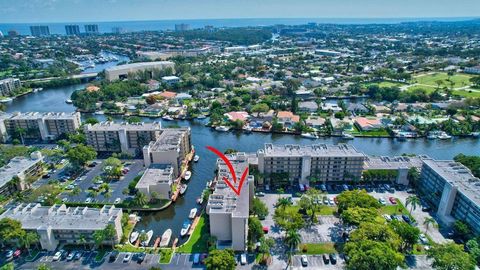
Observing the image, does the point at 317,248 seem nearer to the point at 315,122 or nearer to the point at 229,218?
the point at 229,218

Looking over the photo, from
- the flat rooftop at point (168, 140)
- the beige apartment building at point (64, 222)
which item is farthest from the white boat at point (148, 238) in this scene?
the flat rooftop at point (168, 140)

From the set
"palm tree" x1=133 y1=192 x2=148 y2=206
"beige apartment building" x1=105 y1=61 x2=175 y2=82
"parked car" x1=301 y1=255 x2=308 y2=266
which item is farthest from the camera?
"beige apartment building" x1=105 y1=61 x2=175 y2=82

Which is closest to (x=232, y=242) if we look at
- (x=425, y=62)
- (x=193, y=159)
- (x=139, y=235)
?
(x=139, y=235)

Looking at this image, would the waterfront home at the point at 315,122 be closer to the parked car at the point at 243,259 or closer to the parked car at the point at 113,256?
the parked car at the point at 243,259

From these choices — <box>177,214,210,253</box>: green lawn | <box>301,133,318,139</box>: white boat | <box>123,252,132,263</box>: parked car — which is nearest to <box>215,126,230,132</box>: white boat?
<box>301,133,318,139</box>: white boat

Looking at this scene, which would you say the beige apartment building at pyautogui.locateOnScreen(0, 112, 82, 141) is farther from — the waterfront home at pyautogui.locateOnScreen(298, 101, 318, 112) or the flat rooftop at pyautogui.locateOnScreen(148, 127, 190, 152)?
the waterfront home at pyautogui.locateOnScreen(298, 101, 318, 112)

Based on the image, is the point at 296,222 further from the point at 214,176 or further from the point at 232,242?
the point at 214,176
